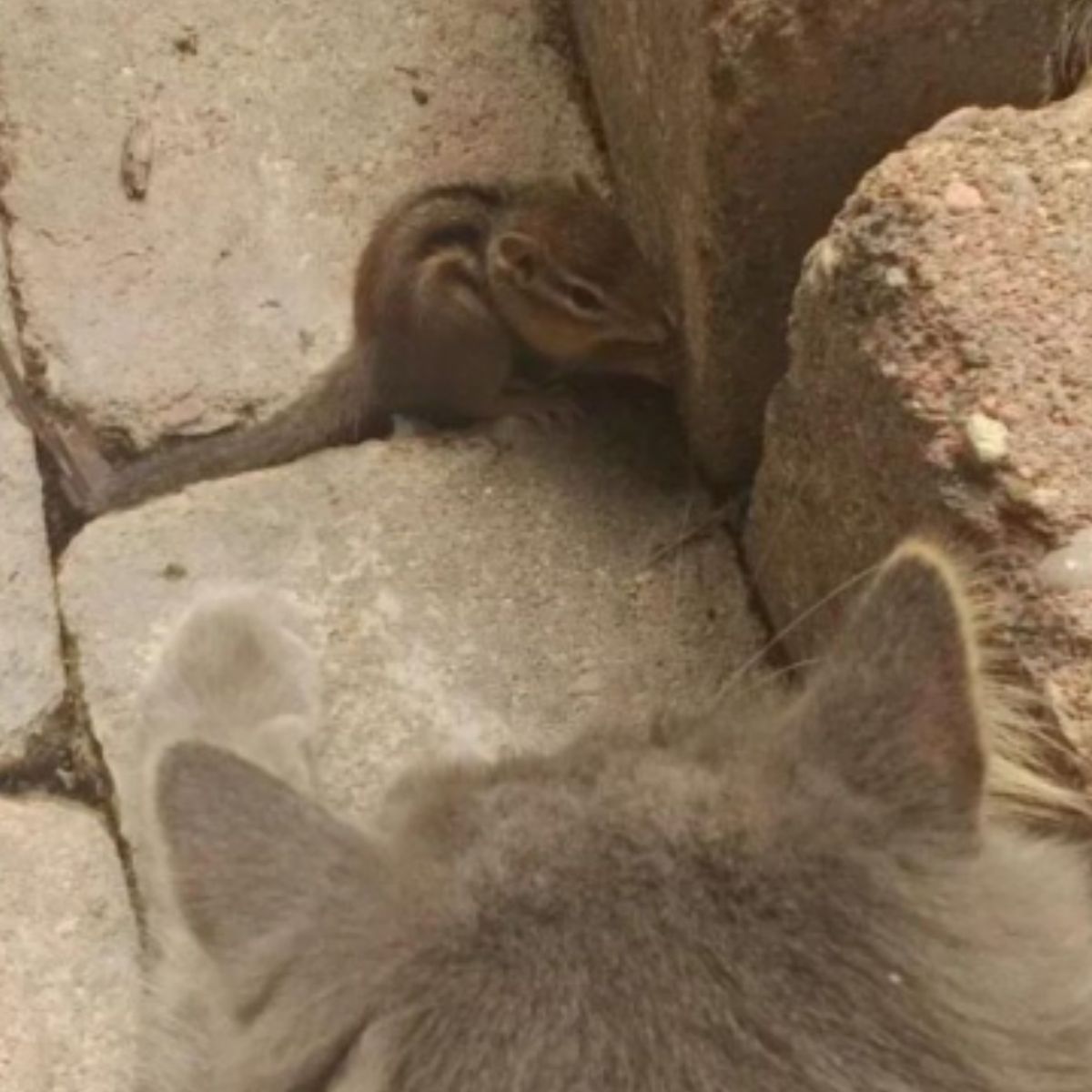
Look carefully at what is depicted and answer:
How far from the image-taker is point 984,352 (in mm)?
2350

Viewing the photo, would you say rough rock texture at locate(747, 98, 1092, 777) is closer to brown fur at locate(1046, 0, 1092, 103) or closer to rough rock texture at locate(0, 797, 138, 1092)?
brown fur at locate(1046, 0, 1092, 103)

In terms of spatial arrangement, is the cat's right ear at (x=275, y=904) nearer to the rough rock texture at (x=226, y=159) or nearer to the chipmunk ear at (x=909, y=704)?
the chipmunk ear at (x=909, y=704)

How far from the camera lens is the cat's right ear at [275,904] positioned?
5.62 feet

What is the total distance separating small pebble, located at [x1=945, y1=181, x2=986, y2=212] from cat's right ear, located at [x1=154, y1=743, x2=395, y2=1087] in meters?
1.03

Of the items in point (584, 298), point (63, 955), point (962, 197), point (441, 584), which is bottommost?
point (63, 955)

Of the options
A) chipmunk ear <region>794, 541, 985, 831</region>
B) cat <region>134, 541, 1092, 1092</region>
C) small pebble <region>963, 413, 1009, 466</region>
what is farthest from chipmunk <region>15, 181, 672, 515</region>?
chipmunk ear <region>794, 541, 985, 831</region>

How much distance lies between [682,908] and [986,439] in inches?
33.7

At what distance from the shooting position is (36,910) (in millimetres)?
2982

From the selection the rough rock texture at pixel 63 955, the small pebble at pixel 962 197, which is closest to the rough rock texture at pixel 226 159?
the rough rock texture at pixel 63 955

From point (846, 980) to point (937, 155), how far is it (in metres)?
1.16

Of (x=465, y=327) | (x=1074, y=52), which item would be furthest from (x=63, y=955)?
(x=1074, y=52)

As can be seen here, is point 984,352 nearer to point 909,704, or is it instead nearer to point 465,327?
point 909,704

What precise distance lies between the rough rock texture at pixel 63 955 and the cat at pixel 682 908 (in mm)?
996

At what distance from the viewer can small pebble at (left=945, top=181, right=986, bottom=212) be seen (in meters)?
2.43
